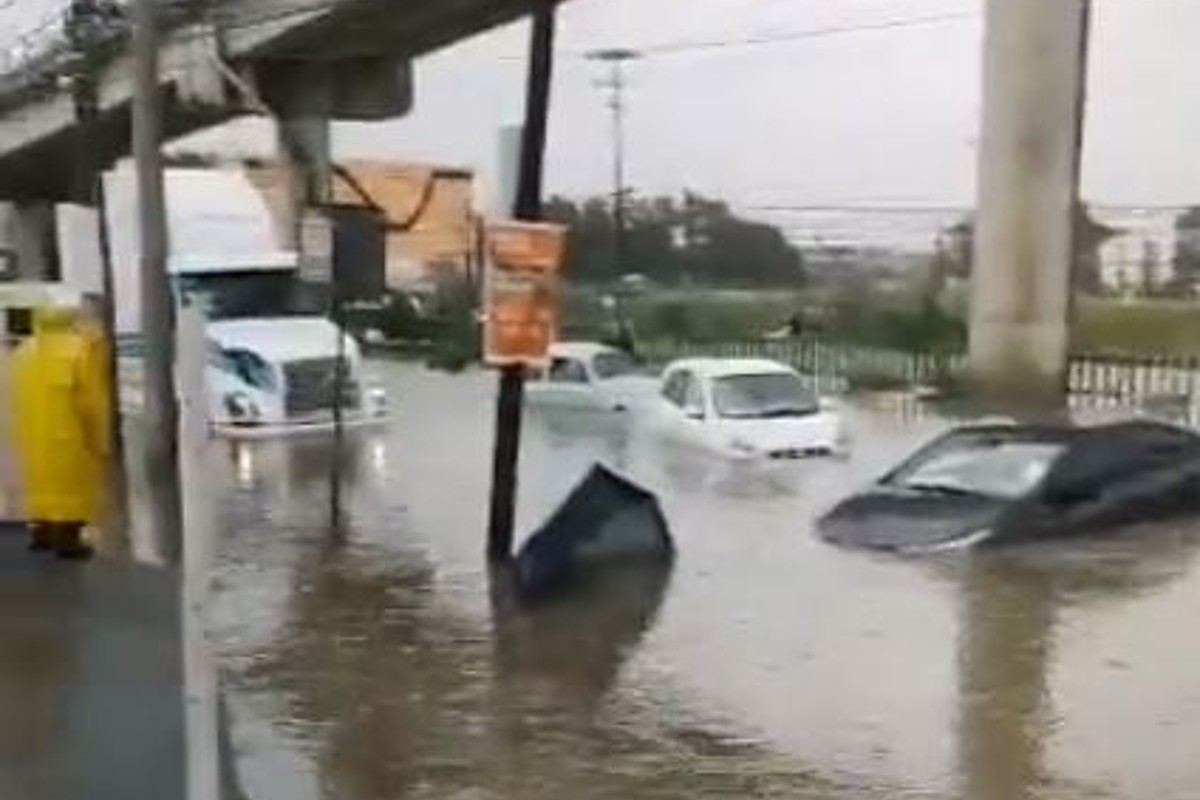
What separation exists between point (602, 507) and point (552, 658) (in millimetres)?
4006

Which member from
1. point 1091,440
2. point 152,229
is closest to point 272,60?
point 152,229

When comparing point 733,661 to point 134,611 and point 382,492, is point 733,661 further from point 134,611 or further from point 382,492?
point 382,492

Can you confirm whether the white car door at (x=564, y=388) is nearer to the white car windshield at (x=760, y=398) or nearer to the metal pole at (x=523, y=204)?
the white car windshield at (x=760, y=398)

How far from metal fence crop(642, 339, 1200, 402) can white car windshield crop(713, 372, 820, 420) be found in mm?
6717

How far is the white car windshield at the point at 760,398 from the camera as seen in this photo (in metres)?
35.9

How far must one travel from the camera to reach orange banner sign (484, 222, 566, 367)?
18234 mm

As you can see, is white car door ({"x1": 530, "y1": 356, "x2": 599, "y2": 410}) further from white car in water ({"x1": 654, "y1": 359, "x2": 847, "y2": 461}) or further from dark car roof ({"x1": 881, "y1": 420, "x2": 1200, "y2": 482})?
dark car roof ({"x1": 881, "y1": 420, "x2": 1200, "y2": 482})

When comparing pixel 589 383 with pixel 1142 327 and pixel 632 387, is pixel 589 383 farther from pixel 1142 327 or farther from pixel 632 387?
pixel 1142 327

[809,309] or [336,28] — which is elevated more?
[336,28]

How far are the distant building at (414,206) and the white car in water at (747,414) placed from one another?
155 inches

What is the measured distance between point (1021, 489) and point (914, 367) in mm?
31580

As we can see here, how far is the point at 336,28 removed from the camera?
39500 mm

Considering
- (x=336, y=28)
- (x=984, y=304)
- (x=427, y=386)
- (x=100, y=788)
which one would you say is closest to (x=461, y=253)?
(x=427, y=386)

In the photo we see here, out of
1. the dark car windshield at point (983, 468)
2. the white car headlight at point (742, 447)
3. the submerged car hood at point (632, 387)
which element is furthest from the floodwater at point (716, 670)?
the submerged car hood at point (632, 387)
